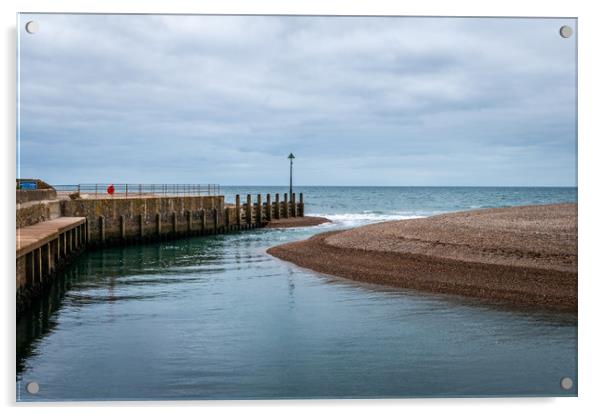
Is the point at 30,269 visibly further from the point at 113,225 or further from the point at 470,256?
the point at 113,225

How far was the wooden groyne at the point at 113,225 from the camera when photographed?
50.5 feet

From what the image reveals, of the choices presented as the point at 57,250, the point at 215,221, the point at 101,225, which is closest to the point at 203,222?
the point at 215,221

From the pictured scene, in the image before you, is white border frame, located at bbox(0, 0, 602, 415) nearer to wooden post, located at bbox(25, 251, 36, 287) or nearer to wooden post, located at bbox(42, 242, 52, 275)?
wooden post, located at bbox(25, 251, 36, 287)

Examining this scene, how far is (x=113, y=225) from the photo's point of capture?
30.1 metres

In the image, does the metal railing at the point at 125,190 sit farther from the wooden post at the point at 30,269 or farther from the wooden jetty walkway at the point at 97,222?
the wooden post at the point at 30,269

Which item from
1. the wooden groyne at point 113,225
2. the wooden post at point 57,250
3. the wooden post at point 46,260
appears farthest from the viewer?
the wooden post at point 57,250

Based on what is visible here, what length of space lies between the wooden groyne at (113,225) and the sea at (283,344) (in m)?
1.06

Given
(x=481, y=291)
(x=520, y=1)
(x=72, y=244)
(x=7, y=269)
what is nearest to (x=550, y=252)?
(x=481, y=291)

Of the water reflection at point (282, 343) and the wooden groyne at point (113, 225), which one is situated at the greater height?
the wooden groyne at point (113, 225)

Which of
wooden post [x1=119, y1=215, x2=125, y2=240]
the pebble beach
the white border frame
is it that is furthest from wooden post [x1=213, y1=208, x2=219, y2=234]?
the white border frame

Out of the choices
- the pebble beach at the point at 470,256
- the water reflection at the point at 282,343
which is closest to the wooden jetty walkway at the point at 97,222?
the water reflection at the point at 282,343

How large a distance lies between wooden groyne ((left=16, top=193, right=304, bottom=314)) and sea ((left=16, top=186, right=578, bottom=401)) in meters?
1.06

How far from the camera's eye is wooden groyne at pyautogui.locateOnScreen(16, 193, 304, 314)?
15.4 m

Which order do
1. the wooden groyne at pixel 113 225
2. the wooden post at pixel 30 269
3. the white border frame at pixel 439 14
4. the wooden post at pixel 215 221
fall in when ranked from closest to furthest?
1. the white border frame at pixel 439 14
2. the wooden post at pixel 30 269
3. the wooden groyne at pixel 113 225
4. the wooden post at pixel 215 221
